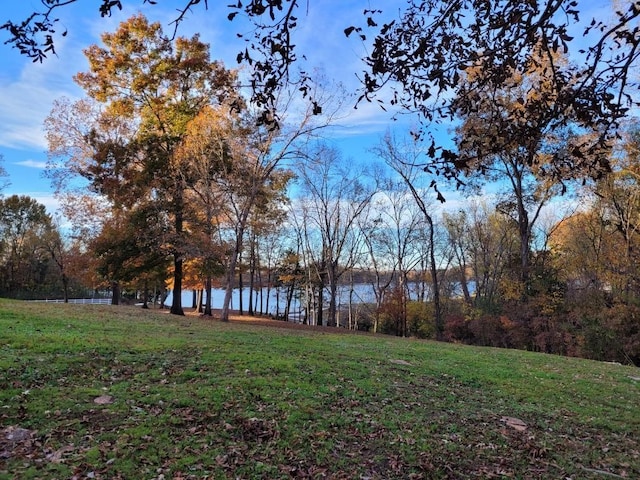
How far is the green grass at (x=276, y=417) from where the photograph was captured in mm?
3664

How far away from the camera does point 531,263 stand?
2275cm

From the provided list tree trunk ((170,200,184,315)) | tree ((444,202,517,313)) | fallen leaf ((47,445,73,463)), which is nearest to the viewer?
fallen leaf ((47,445,73,463))

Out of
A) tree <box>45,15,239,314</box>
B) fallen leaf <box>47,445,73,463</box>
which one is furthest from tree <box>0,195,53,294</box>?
fallen leaf <box>47,445,73,463</box>

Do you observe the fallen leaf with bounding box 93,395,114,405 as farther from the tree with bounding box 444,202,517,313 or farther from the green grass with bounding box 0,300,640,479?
the tree with bounding box 444,202,517,313

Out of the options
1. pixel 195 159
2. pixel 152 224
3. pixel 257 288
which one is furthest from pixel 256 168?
pixel 257 288

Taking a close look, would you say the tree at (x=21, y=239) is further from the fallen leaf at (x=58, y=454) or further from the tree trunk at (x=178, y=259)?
the fallen leaf at (x=58, y=454)

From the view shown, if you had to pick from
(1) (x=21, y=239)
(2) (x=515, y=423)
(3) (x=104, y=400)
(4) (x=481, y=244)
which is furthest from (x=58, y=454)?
(1) (x=21, y=239)

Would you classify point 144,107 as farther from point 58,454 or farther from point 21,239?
point 21,239

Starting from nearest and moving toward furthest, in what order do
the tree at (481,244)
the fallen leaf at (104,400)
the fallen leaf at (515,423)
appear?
the fallen leaf at (104,400), the fallen leaf at (515,423), the tree at (481,244)

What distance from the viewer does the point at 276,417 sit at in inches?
183

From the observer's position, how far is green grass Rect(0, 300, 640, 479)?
366 centimetres

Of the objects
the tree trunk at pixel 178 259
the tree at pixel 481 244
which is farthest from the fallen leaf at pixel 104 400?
the tree at pixel 481 244

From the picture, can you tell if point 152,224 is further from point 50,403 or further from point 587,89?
point 587,89

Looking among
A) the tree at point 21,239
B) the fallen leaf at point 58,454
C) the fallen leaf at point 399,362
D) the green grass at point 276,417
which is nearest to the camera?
the fallen leaf at point 58,454
